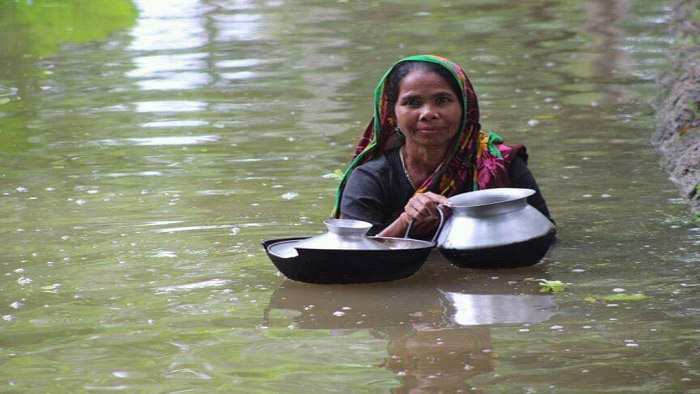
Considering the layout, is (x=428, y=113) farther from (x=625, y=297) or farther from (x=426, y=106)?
(x=625, y=297)

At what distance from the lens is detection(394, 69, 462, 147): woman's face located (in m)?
5.39

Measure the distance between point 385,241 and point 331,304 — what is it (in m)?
0.38

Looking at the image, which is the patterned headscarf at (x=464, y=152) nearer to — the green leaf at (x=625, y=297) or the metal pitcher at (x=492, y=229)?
the metal pitcher at (x=492, y=229)

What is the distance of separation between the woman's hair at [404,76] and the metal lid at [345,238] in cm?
74

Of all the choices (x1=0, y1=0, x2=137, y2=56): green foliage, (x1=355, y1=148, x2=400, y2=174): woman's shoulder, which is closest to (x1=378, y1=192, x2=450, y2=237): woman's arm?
(x1=355, y1=148, x2=400, y2=174): woman's shoulder

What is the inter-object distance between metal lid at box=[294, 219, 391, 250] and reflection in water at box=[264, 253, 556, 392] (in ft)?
0.80

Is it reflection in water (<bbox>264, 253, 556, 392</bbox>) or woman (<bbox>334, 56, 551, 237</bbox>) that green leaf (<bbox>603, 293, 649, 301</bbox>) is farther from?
woman (<bbox>334, 56, 551, 237</bbox>)

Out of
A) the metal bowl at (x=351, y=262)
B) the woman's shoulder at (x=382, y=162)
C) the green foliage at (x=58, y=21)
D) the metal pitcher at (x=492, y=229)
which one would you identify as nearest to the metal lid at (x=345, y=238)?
the metal bowl at (x=351, y=262)

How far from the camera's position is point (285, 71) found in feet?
38.5

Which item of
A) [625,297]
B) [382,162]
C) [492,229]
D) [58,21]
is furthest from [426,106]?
[58,21]

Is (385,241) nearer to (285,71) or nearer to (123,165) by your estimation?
(123,165)

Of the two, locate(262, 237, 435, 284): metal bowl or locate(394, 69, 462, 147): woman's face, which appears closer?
locate(262, 237, 435, 284): metal bowl

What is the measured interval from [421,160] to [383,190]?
0.22 meters

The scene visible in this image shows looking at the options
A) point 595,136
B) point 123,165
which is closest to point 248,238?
point 123,165
